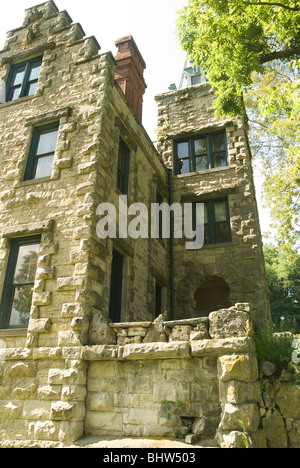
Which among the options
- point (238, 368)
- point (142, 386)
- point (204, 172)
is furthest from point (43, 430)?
point (204, 172)

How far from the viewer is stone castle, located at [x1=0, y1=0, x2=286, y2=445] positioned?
5902mm

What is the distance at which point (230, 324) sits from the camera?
18.6ft

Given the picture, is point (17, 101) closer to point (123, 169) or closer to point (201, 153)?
point (123, 169)

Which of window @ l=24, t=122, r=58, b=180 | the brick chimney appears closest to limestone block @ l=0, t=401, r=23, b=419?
window @ l=24, t=122, r=58, b=180

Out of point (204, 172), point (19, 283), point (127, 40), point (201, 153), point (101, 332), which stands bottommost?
point (101, 332)

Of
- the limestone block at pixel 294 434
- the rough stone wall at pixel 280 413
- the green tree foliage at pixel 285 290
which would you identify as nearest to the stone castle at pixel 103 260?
the rough stone wall at pixel 280 413

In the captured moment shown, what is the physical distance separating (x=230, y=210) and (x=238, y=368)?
26.1ft

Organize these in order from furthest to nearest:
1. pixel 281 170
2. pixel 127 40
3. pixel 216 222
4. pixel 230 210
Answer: pixel 281 170
pixel 127 40
pixel 216 222
pixel 230 210

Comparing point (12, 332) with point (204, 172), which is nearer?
point (12, 332)

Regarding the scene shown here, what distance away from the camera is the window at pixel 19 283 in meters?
7.46

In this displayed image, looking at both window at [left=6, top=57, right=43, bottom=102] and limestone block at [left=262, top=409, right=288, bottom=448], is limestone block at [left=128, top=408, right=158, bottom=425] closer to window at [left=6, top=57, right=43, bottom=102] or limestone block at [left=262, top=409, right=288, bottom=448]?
limestone block at [left=262, top=409, right=288, bottom=448]
